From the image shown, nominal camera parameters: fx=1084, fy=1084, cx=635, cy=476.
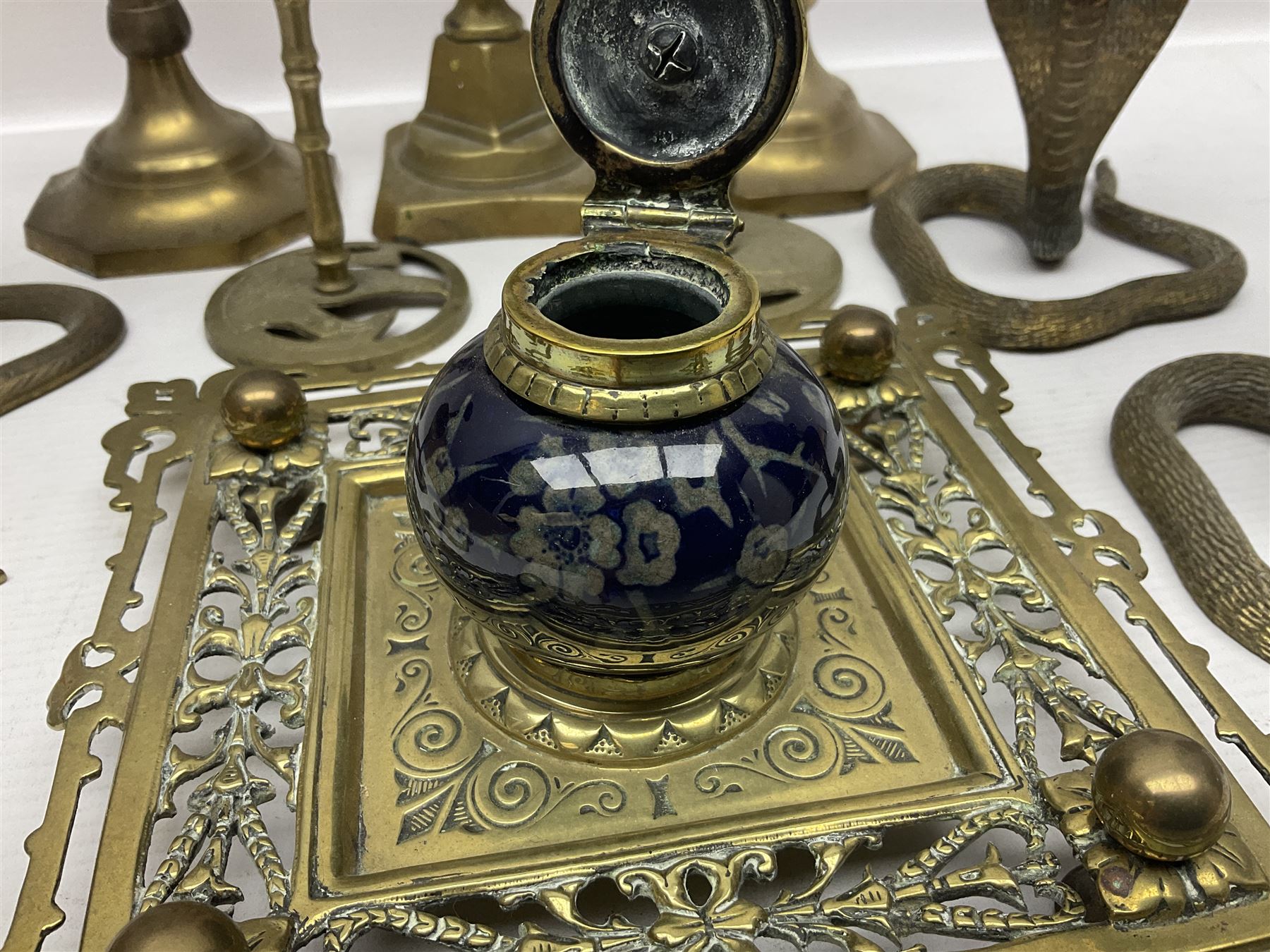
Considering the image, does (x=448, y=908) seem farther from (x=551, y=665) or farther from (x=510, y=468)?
(x=510, y=468)

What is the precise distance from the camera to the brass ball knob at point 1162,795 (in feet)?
2.17

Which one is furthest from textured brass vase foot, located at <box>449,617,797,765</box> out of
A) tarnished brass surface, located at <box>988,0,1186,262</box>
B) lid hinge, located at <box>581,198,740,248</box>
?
tarnished brass surface, located at <box>988,0,1186,262</box>

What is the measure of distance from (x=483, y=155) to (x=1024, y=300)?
0.85 m

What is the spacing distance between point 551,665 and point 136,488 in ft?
1.69

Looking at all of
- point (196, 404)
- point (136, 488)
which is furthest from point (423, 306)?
point (136, 488)

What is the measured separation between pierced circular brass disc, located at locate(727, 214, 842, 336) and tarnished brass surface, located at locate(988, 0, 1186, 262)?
0.32 meters

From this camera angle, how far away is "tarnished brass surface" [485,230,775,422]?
2.22 ft

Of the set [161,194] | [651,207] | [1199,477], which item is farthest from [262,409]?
[1199,477]

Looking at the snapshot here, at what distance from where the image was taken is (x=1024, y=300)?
4.81ft

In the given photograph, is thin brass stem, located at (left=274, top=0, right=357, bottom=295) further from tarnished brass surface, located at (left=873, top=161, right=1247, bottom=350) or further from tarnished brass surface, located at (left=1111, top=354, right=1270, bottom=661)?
tarnished brass surface, located at (left=1111, top=354, right=1270, bottom=661)

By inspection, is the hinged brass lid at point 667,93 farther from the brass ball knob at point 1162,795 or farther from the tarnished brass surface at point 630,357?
the brass ball knob at point 1162,795

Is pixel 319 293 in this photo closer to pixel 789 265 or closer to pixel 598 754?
pixel 789 265

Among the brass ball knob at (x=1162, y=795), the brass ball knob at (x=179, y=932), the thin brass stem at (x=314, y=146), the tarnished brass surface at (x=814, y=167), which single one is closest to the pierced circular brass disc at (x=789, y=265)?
the tarnished brass surface at (x=814, y=167)

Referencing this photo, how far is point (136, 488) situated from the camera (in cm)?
107
